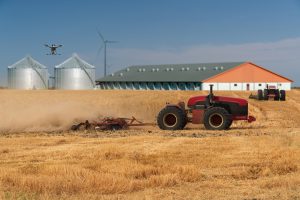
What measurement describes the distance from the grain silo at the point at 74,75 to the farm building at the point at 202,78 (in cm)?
845

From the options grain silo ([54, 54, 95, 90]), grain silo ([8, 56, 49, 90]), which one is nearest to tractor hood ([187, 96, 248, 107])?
grain silo ([54, 54, 95, 90])

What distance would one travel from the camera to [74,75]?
84.9 meters

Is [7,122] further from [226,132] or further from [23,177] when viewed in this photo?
[23,177]

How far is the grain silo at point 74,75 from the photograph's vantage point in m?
84.6

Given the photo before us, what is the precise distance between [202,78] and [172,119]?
60.6 meters

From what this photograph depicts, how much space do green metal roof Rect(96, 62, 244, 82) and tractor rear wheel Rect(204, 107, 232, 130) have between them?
197 ft

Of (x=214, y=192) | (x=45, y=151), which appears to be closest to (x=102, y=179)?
(x=214, y=192)

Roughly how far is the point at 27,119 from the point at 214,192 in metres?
14.0

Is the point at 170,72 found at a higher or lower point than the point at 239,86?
higher

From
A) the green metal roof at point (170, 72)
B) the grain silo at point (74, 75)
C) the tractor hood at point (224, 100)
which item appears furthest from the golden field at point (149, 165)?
the grain silo at point (74, 75)

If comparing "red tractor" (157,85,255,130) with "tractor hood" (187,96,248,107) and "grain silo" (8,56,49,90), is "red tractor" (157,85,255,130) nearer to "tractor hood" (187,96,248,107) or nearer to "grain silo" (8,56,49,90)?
"tractor hood" (187,96,248,107)

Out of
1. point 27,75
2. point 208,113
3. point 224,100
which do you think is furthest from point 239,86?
point 208,113

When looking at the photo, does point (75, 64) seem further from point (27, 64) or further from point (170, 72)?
point (170, 72)

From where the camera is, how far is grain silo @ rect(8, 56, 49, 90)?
85812 mm
